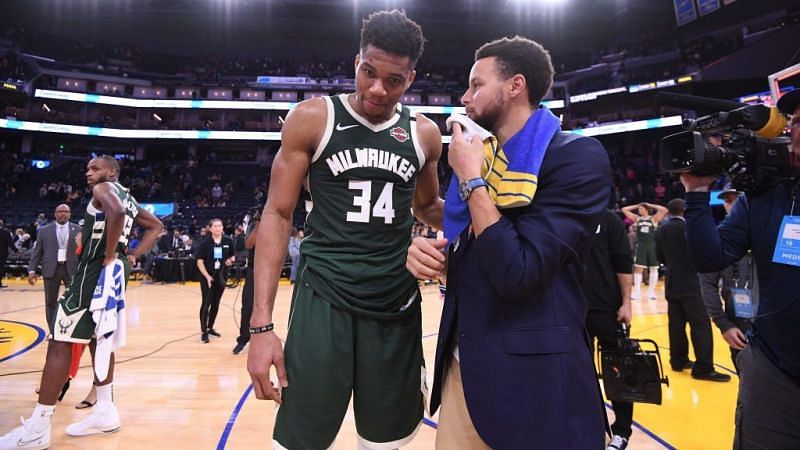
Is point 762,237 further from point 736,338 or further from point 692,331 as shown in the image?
point 692,331

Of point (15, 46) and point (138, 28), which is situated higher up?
point (138, 28)

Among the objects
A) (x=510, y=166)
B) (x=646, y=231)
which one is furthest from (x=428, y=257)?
(x=646, y=231)

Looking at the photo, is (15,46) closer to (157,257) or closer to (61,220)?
(157,257)

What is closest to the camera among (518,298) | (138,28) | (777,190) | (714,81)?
(518,298)

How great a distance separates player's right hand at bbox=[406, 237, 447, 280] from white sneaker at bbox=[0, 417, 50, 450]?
3.25 metres

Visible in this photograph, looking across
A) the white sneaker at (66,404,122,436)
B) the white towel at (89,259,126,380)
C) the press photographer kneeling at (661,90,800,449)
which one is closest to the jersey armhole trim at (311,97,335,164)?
the press photographer kneeling at (661,90,800,449)

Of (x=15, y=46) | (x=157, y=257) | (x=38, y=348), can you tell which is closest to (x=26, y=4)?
(x=15, y=46)

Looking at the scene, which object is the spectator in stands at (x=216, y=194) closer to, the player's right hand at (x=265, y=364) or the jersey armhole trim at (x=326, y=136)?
the jersey armhole trim at (x=326, y=136)

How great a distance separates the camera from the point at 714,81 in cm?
2291

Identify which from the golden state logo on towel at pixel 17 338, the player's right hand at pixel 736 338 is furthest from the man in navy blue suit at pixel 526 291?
the golden state logo on towel at pixel 17 338

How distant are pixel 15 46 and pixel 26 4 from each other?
2.70m

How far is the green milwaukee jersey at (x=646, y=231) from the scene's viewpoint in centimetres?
994

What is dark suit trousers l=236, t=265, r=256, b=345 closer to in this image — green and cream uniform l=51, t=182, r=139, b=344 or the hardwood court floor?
the hardwood court floor

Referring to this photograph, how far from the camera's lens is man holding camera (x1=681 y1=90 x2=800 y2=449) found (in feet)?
5.44
